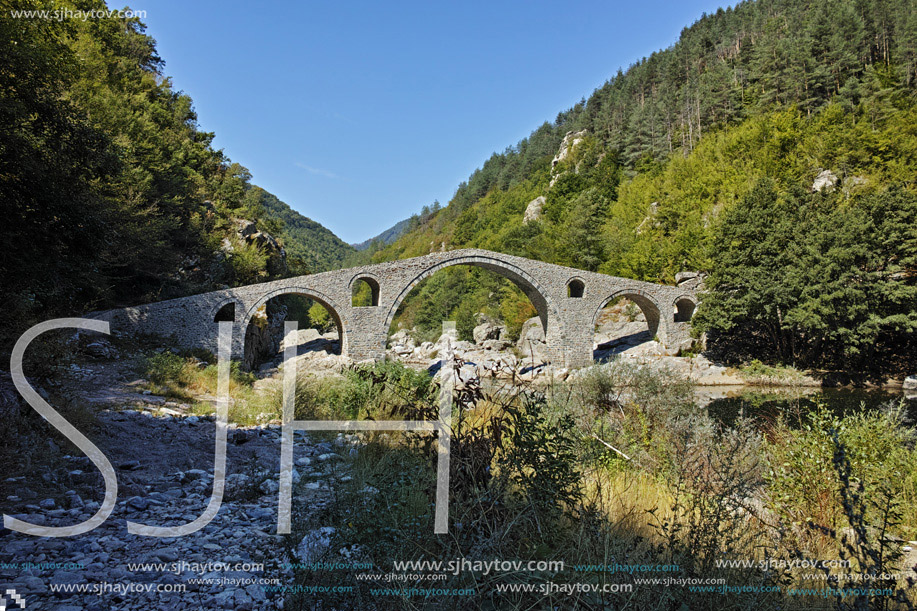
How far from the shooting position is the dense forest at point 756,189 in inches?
586

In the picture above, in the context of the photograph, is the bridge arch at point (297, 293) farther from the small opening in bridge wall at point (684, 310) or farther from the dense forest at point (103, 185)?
the small opening in bridge wall at point (684, 310)

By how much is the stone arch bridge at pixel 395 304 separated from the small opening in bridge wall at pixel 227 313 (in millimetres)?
39

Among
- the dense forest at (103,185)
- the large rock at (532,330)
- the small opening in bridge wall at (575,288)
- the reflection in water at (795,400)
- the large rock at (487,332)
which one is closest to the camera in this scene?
the dense forest at (103,185)

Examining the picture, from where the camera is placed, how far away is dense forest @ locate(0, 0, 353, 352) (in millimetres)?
4191

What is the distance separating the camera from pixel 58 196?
4.23m

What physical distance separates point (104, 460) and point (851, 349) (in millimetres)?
19565

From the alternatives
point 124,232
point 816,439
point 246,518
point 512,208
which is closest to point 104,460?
point 246,518

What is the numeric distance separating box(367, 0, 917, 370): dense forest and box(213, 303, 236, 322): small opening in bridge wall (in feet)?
56.6

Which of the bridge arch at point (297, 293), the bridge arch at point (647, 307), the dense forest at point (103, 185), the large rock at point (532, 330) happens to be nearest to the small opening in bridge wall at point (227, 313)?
the bridge arch at point (297, 293)

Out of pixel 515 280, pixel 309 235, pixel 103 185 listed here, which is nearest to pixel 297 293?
pixel 103 185

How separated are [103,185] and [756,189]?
24269 millimetres

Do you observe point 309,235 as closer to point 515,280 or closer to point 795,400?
point 515,280

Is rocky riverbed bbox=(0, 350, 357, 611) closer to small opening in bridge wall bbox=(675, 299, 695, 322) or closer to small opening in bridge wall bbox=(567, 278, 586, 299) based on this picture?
Answer: small opening in bridge wall bbox=(567, 278, 586, 299)

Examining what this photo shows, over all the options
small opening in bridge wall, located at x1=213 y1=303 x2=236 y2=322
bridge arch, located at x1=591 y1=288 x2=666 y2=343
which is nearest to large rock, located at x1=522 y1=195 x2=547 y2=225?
bridge arch, located at x1=591 y1=288 x2=666 y2=343
